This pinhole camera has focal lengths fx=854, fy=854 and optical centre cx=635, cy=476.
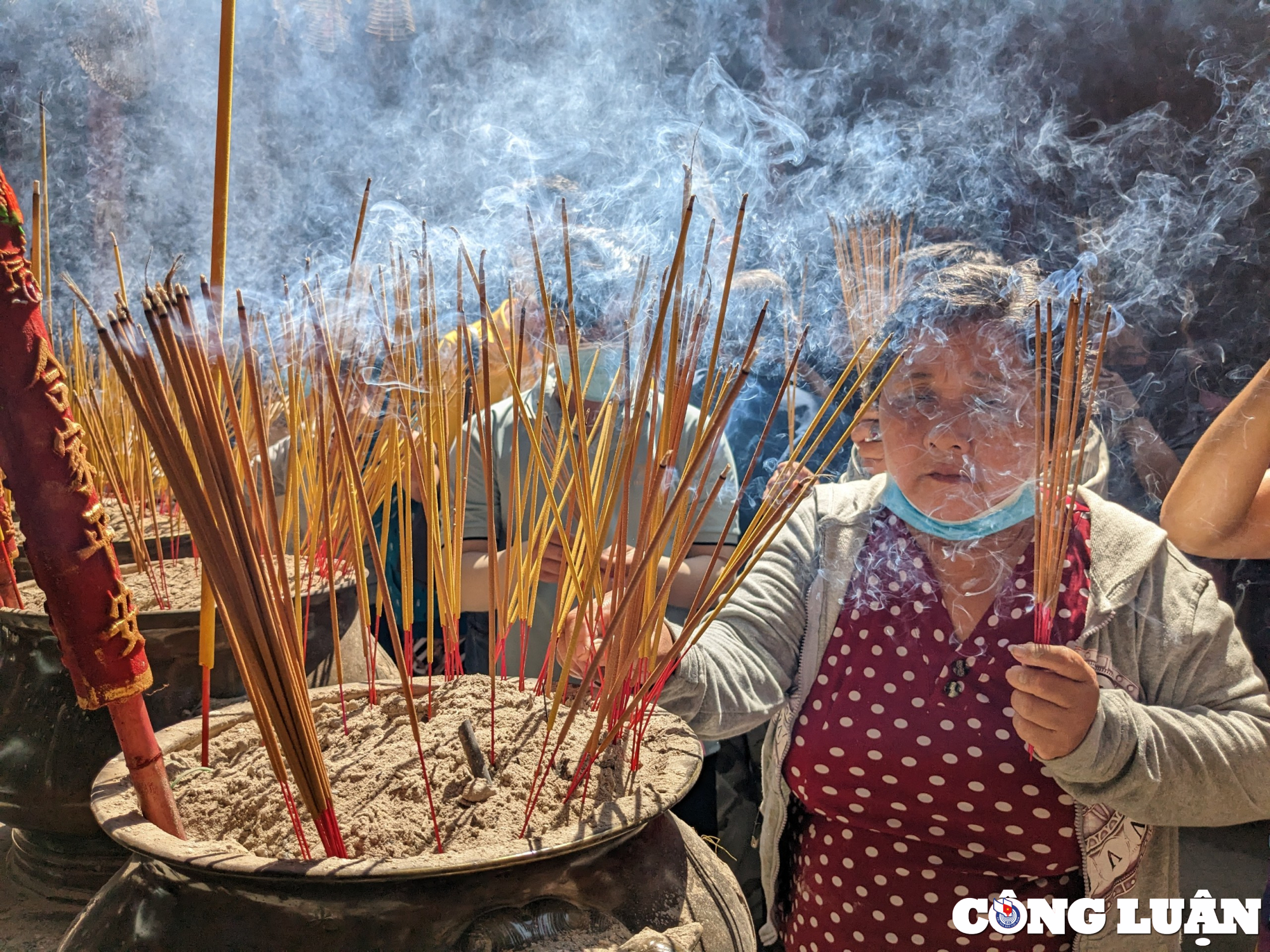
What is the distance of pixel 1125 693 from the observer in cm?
101

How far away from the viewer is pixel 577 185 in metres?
1.25

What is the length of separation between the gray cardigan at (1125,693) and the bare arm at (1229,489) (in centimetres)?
6

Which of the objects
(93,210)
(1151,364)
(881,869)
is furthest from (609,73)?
(93,210)

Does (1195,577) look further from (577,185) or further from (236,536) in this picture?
(236,536)

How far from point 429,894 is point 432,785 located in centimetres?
17

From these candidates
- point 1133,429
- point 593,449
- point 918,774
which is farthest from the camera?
point 593,449

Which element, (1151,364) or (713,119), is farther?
(713,119)

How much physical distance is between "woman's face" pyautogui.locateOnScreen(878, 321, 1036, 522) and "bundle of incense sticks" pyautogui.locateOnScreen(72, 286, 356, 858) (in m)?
0.76

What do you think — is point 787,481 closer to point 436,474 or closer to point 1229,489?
point 436,474

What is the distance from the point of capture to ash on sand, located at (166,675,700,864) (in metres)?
0.62

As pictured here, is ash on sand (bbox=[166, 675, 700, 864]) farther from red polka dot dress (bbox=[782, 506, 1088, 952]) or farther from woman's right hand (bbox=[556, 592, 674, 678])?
red polka dot dress (bbox=[782, 506, 1088, 952])

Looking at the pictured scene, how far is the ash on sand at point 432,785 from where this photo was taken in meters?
0.62

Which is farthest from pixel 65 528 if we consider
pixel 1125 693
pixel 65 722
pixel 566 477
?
pixel 1125 693

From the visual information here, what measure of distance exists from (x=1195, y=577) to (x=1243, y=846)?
861 mm
